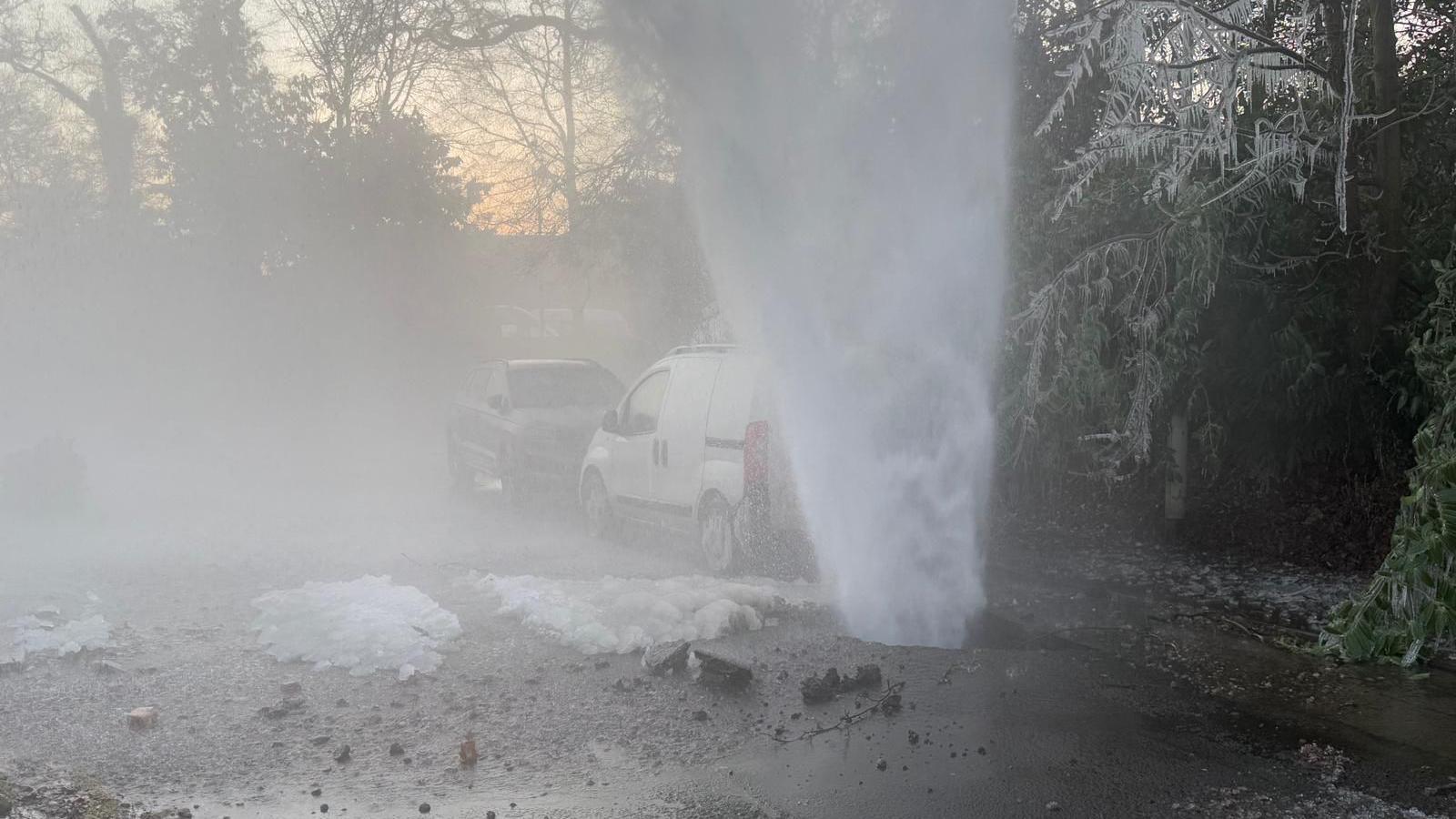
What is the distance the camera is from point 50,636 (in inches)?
276

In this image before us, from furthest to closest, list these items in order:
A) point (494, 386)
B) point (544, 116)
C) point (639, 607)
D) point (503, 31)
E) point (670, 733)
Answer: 1. point (544, 116)
2. point (494, 386)
3. point (503, 31)
4. point (639, 607)
5. point (670, 733)

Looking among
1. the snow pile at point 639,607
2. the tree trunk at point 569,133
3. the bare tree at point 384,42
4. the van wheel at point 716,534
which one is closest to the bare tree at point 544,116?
the tree trunk at point 569,133

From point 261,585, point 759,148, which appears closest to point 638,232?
point 759,148

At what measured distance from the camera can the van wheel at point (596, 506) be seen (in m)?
11.1

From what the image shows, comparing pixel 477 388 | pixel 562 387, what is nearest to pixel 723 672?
pixel 562 387

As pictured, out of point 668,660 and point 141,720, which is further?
point 668,660

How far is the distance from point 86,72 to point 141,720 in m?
25.9

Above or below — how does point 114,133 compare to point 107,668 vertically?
above

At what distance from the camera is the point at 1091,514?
1140 centimetres

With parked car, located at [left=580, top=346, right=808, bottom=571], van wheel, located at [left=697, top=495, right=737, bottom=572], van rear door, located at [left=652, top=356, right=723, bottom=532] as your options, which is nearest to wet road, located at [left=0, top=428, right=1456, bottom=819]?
parked car, located at [left=580, top=346, right=808, bottom=571]

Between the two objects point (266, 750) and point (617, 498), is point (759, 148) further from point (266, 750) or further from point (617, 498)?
point (266, 750)

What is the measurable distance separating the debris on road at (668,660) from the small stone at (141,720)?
2.57 m

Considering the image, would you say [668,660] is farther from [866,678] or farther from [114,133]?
[114,133]

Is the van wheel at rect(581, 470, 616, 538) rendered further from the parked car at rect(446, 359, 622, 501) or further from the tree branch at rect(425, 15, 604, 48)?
the tree branch at rect(425, 15, 604, 48)
